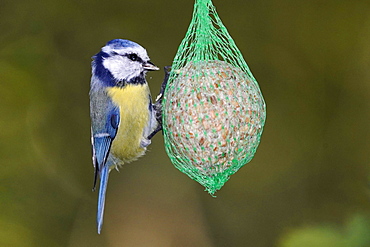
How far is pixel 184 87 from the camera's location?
2.70 metres

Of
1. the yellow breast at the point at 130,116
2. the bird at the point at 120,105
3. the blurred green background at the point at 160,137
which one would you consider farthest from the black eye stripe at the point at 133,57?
the blurred green background at the point at 160,137

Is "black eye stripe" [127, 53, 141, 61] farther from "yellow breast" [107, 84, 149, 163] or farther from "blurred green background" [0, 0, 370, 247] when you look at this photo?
"blurred green background" [0, 0, 370, 247]

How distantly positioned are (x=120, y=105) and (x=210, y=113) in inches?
23.7

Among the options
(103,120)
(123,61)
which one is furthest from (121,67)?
(103,120)

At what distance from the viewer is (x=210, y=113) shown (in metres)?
2.65

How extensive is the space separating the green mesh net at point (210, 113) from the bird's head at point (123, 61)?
7.8 inches

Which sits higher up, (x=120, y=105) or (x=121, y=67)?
(x=121, y=67)

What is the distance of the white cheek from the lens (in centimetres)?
290

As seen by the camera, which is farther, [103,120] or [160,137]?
[160,137]

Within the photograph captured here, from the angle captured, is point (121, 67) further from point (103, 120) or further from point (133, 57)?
point (103, 120)

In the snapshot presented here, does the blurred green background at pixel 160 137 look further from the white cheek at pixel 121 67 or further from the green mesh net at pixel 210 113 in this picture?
the green mesh net at pixel 210 113

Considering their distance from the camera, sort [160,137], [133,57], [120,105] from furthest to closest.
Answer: [160,137] → [120,105] → [133,57]
